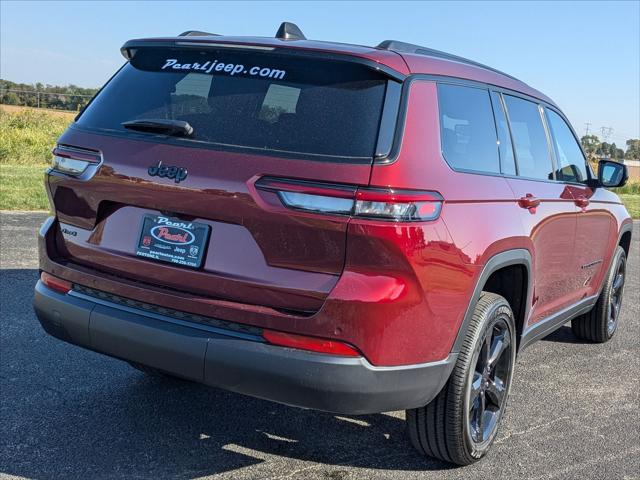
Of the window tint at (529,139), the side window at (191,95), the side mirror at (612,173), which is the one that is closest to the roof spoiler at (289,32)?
the side window at (191,95)

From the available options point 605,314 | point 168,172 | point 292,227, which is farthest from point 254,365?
point 605,314

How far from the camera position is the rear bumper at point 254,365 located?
2.71 metres

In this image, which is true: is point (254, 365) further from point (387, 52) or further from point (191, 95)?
point (387, 52)

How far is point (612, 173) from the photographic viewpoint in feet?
17.5

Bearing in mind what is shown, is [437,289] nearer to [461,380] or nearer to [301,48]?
[461,380]

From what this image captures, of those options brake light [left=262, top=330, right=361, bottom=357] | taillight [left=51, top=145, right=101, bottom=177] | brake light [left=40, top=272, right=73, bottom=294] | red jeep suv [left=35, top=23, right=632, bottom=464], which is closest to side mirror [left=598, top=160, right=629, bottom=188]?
red jeep suv [left=35, top=23, right=632, bottom=464]

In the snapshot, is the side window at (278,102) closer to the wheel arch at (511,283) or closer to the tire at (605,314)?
the wheel arch at (511,283)

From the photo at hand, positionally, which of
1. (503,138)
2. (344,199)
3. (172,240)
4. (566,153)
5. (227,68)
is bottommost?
(172,240)

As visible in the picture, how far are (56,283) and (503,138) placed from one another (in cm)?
238

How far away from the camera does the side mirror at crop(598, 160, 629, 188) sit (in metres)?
5.30

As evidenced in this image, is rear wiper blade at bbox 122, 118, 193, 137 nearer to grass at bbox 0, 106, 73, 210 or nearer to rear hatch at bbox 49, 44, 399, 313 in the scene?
rear hatch at bbox 49, 44, 399, 313

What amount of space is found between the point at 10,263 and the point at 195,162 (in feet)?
16.5

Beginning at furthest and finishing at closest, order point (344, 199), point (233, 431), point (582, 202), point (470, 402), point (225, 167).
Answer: point (582, 202) → point (233, 431) → point (470, 402) → point (225, 167) → point (344, 199)

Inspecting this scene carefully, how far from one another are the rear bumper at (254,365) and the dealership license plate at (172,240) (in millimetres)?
246
